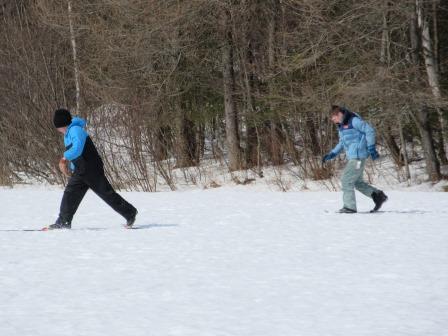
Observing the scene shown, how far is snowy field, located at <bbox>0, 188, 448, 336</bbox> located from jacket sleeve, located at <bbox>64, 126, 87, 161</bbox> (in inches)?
36.2

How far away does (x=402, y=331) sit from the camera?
Answer: 4.75 meters

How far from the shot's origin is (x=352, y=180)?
10.5 m

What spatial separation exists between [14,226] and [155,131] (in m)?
8.26

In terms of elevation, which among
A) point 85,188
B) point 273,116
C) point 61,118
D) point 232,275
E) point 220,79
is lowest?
point 232,275

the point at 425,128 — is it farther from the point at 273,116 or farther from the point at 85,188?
the point at 85,188

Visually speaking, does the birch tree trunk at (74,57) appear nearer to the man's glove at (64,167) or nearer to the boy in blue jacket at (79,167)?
the boy in blue jacket at (79,167)

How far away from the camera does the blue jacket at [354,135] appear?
10.2 metres

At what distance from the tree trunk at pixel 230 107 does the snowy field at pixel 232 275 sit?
30.2ft

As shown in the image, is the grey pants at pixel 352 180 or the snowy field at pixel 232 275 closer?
the snowy field at pixel 232 275

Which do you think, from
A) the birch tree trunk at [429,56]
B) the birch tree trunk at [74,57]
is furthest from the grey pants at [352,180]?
the birch tree trunk at [74,57]

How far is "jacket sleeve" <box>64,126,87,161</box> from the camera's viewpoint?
9422 mm

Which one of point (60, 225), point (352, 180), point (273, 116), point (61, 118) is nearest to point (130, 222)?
point (60, 225)

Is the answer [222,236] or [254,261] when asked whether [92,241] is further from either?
[254,261]

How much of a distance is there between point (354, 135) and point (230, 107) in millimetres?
10597
